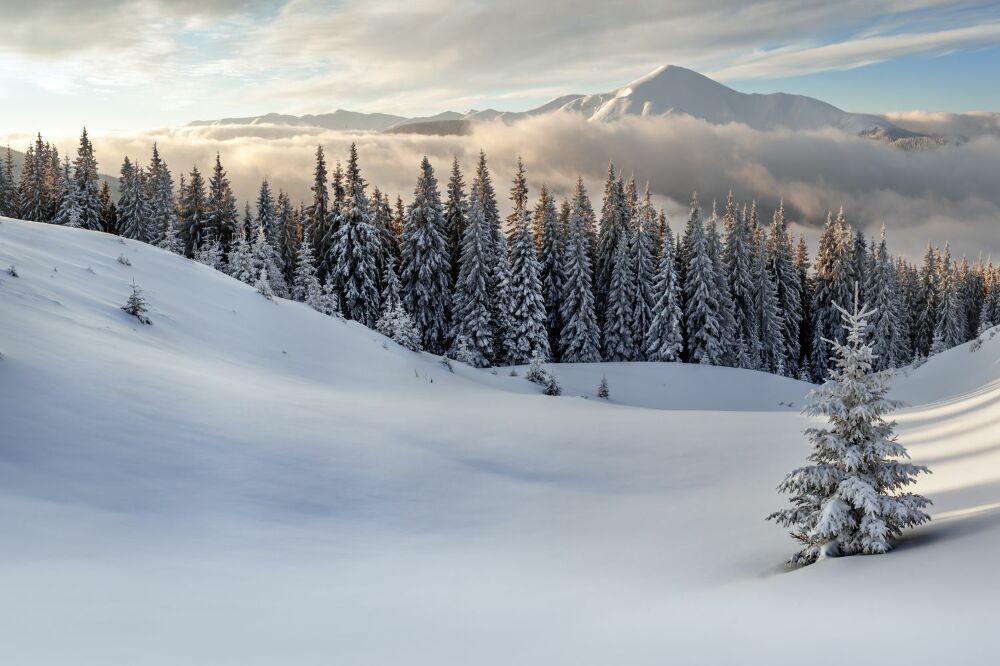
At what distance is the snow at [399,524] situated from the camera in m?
4.96

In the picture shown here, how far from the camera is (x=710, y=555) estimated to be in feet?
25.1

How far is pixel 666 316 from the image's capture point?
52.4m

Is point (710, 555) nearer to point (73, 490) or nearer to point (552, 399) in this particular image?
point (73, 490)

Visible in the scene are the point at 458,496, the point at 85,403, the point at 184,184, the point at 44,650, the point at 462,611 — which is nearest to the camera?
the point at 44,650

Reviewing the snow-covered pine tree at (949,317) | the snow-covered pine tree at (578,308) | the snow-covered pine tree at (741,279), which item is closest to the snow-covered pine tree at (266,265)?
the snow-covered pine tree at (578,308)

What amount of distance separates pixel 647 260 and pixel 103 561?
53.3m

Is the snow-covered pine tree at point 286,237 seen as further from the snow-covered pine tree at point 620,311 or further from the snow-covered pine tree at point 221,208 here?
the snow-covered pine tree at point 620,311

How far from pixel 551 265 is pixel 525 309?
31.0 ft

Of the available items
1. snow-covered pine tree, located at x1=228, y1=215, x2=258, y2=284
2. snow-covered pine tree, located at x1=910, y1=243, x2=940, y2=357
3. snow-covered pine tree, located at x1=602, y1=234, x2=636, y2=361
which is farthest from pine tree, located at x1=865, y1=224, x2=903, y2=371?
snow-covered pine tree, located at x1=228, y1=215, x2=258, y2=284

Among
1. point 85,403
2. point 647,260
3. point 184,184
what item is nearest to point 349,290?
point 647,260

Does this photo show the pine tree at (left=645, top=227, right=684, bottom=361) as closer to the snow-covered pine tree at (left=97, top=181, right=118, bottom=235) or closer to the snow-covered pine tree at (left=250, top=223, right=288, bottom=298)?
the snow-covered pine tree at (left=250, top=223, right=288, bottom=298)

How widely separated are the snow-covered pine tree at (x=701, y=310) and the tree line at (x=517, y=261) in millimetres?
147

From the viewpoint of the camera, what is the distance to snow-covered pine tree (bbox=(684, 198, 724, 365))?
5391cm

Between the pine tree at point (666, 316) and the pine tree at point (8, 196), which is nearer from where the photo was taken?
the pine tree at point (666, 316)
